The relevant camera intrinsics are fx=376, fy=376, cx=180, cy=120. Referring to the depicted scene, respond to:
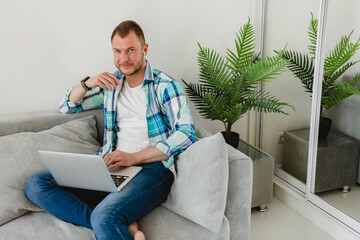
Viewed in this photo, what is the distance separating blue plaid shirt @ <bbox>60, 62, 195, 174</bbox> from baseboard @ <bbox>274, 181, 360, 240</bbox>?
961 millimetres

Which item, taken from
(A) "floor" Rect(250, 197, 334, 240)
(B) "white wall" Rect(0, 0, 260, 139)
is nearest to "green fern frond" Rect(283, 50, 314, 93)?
(B) "white wall" Rect(0, 0, 260, 139)

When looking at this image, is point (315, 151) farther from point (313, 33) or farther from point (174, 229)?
point (174, 229)

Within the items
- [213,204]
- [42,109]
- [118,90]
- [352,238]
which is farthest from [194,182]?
[42,109]

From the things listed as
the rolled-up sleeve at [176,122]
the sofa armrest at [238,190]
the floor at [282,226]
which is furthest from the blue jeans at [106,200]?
the floor at [282,226]

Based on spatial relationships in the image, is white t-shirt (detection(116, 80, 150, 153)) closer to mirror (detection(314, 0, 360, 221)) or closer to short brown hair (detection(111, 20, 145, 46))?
short brown hair (detection(111, 20, 145, 46))

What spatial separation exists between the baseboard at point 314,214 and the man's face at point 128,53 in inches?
51.0

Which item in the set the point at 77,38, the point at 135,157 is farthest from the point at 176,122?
the point at 77,38

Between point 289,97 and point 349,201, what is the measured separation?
29.2 inches

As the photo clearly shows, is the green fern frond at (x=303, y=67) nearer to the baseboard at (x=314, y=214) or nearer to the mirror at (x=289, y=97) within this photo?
the mirror at (x=289, y=97)

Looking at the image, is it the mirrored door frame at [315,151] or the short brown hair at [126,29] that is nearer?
the short brown hair at [126,29]

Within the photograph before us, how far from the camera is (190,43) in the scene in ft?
8.16

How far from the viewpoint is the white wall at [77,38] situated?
6.95ft

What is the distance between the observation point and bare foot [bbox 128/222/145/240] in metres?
1.43

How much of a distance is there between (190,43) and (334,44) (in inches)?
35.7
